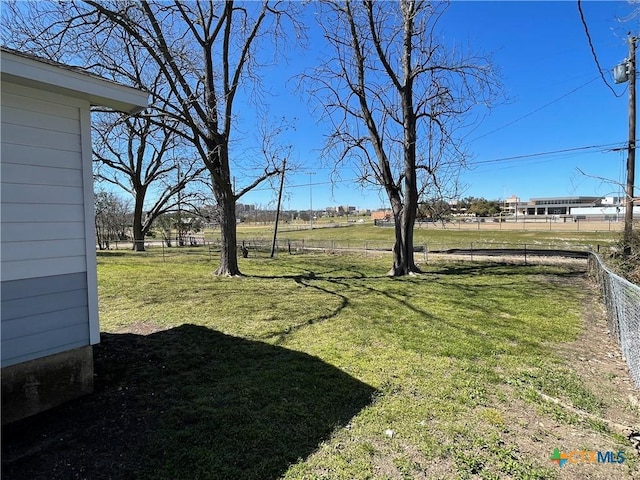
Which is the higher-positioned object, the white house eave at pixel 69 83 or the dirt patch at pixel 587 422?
the white house eave at pixel 69 83

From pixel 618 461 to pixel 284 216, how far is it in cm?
9140

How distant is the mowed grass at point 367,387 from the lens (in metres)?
2.52

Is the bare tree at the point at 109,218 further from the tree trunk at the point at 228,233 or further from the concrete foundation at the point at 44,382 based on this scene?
the concrete foundation at the point at 44,382

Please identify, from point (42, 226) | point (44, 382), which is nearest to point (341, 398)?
point (44, 382)

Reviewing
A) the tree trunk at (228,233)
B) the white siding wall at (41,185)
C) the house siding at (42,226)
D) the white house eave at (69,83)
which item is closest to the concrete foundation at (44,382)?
the house siding at (42,226)

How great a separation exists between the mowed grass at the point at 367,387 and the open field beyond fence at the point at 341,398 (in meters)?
0.02

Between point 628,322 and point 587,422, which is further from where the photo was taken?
point 628,322

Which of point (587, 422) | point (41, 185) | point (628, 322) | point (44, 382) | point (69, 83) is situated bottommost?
point (587, 422)

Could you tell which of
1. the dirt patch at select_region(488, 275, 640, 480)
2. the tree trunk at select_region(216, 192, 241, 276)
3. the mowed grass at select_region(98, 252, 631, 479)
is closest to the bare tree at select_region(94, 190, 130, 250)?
the tree trunk at select_region(216, 192, 241, 276)

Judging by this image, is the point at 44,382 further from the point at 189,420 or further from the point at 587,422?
the point at 587,422

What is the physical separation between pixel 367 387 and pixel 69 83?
4217 millimetres

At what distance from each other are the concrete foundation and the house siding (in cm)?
9

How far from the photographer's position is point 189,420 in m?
3.02

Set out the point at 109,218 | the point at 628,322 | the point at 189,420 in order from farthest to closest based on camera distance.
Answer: the point at 109,218
the point at 628,322
the point at 189,420
